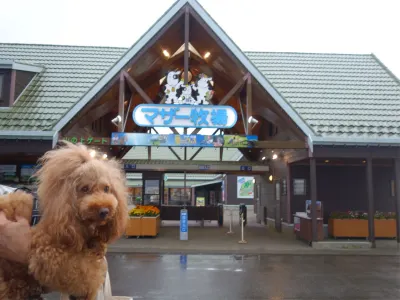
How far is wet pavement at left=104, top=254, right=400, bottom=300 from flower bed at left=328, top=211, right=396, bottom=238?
2511 millimetres

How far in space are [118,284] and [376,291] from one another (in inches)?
216

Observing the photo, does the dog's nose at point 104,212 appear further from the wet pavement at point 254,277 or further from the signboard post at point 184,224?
the signboard post at point 184,224

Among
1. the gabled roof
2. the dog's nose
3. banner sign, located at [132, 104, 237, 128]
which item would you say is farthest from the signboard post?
the dog's nose

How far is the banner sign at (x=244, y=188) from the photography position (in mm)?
37594

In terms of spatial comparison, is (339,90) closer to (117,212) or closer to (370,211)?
(370,211)

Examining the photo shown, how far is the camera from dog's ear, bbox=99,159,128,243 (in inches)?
63.7

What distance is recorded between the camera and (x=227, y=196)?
3750 centimetres

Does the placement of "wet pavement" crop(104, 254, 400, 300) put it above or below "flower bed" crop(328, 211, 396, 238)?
below

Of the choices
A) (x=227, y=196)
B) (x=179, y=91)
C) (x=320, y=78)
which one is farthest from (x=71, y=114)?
(x=227, y=196)

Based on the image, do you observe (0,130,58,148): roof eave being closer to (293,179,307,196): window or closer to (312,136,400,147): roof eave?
(312,136,400,147): roof eave

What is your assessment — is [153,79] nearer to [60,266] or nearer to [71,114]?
[71,114]

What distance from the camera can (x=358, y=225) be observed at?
13.2 m

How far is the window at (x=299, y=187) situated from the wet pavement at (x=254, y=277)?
20.7 ft

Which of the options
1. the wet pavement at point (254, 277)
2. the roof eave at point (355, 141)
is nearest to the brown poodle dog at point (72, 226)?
the wet pavement at point (254, 277)
